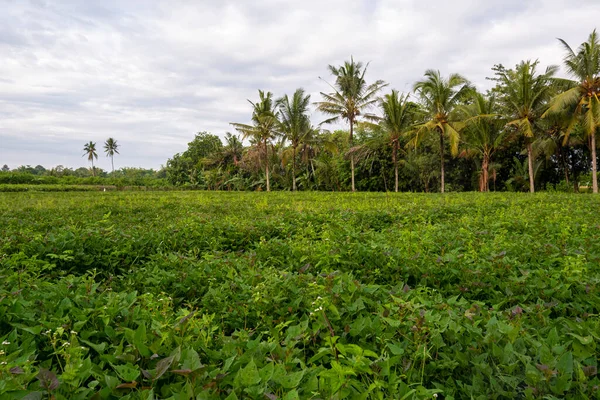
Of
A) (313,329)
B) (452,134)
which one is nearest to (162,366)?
(313,329)

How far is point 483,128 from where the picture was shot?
20703 millimetres

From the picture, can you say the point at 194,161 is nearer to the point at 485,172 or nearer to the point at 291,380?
the point at 485,172

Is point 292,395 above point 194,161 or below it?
below

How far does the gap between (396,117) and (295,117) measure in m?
6.09

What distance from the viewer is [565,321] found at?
6.38ft

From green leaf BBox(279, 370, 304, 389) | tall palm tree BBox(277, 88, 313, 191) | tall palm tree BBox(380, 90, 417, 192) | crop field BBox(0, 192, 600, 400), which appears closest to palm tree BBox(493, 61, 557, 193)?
tall palm tree BBox(380, 90, 417, 192)

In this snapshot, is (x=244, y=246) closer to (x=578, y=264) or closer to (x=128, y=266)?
(x=128, y=266)

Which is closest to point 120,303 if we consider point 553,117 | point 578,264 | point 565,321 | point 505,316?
point 505,316

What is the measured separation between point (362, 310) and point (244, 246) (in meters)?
3.18

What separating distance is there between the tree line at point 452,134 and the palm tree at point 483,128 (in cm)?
6

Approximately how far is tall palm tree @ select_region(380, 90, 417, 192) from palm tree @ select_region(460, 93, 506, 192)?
3178 millimetres

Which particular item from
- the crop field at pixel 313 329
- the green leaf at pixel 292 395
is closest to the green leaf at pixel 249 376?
the crop field at pixel 313 329

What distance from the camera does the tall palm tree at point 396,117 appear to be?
22.4 m

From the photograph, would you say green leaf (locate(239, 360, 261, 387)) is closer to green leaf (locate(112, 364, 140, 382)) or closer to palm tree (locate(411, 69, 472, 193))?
green leaf (locate(112, 364, 140, 382))
